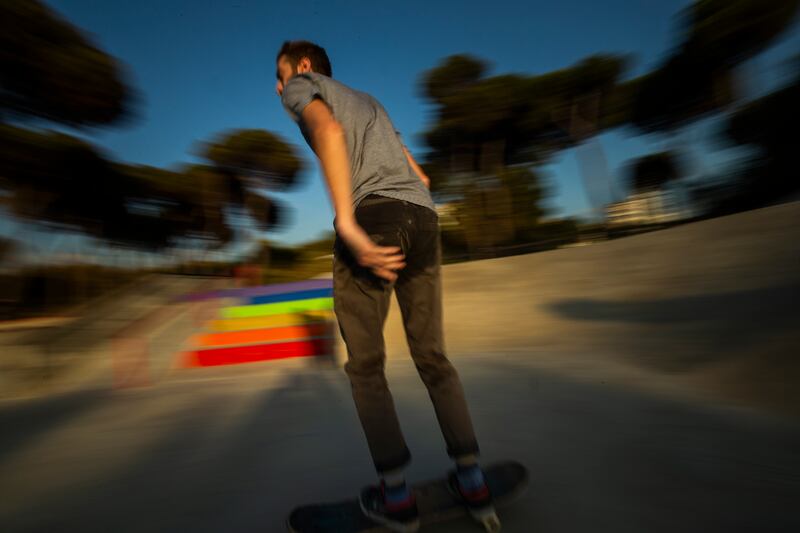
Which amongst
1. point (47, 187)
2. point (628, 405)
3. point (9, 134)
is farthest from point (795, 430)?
point (47, 187)

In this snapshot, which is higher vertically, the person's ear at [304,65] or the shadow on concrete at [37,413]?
the person's ear at [304,65]

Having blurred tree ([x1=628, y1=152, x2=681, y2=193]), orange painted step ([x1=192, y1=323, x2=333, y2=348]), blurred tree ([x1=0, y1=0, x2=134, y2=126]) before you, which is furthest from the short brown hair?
blurred tree ([x1=628, y1=152, x2=681, y2=193])

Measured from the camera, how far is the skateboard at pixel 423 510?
3.82 feet

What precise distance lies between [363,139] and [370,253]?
423 mm

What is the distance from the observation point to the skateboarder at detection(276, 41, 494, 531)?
3.66 feet

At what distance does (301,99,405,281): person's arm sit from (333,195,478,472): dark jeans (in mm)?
71

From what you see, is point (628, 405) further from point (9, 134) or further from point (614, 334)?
point (9, 134)

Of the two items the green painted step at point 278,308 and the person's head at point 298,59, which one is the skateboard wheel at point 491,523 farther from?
the green painted step at point 278,308

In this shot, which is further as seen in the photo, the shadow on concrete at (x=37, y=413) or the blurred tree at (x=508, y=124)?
the blurred tree at (x=508, y=124)

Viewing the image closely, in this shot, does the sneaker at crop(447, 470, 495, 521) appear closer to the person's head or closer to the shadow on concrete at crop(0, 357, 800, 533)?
the shadow on concrete at crop(0, 357, 800, 533)

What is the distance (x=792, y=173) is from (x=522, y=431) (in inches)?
558

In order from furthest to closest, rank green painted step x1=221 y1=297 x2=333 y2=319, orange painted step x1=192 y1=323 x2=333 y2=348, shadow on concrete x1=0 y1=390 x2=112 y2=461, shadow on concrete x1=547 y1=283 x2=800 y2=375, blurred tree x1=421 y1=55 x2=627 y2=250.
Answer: blurred tree x1=421 y1=55 x2=627 y2=250 < green painted step x1=221 y1=297 x2=333 y2=319 < orange painted step x1=192 y1=323 x2=333 y2=348 < shadow on concrete x1=547 y1=283 x2=800 y2=375 < shadow on concrete x1=0 y1=390 x2=112 y2=461

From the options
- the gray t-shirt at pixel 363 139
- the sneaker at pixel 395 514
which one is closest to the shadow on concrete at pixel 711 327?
the sneaker at pixel 395 514

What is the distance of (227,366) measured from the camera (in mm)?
4797
